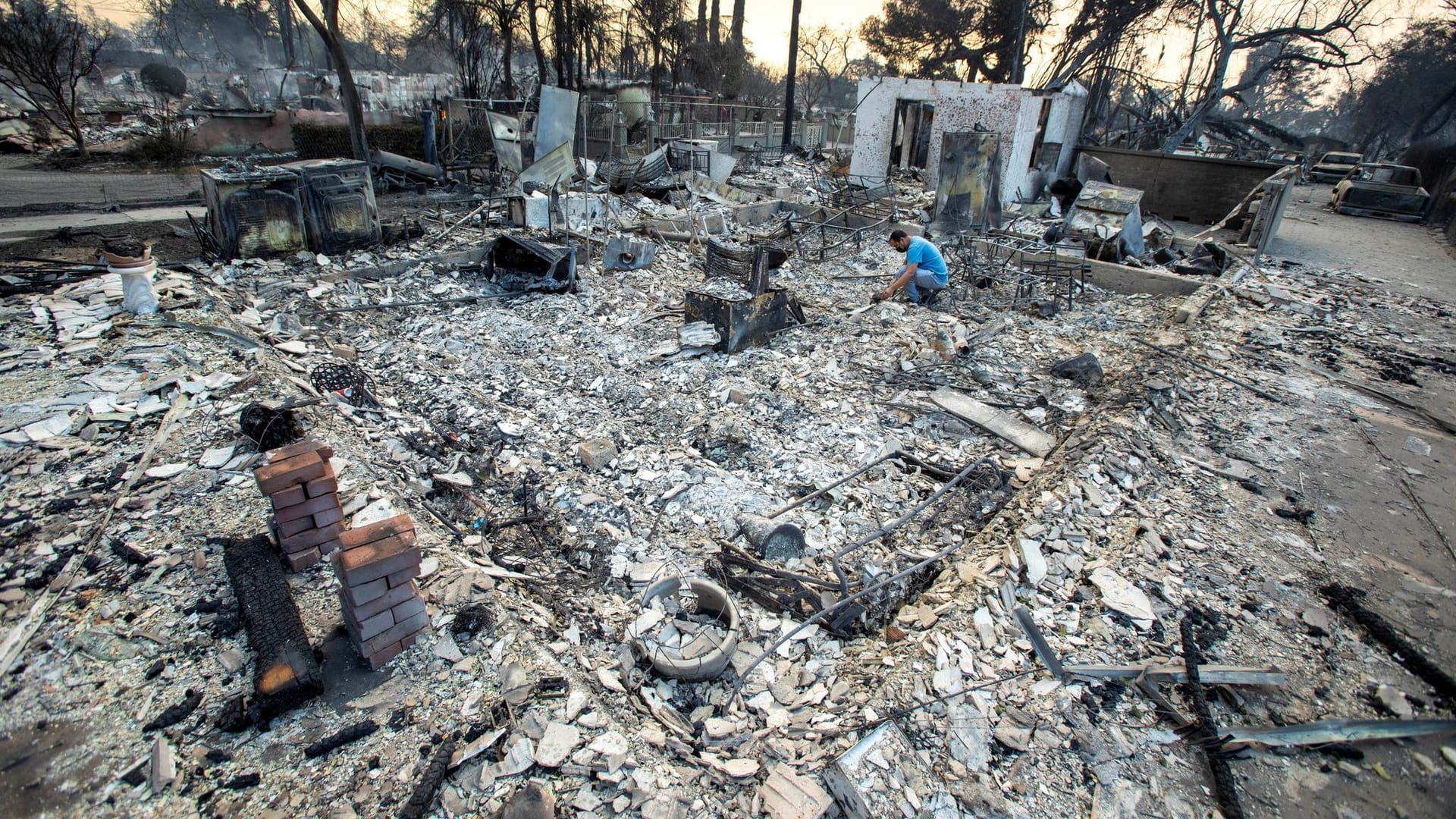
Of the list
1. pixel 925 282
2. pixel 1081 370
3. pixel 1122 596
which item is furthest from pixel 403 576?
pixel 925 282

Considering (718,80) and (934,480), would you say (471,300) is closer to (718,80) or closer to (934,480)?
(934,480)

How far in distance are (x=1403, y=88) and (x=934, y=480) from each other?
1731 inches

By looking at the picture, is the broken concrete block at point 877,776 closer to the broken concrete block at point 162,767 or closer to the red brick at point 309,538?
the broken concrete block at point 162,767

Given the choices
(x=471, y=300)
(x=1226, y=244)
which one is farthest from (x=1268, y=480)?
(x=1226, y=244)

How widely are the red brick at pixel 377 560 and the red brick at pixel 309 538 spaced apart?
2.45 ft

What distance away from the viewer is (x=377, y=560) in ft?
8.36

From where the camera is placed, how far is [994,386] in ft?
20.3

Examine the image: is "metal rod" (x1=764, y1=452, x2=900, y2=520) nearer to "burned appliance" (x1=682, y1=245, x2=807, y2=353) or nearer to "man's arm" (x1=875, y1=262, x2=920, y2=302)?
"burned appliance" (x1=682, y1=245, x2=807, y2=353)

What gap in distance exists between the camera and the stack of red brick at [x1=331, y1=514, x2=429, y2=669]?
2.54m

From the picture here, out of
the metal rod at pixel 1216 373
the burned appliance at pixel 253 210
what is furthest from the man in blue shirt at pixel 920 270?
the burned appliance at pixel 253 210

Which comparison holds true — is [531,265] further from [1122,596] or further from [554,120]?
[1122,596]

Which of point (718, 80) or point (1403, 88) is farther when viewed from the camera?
point (1403, 88)

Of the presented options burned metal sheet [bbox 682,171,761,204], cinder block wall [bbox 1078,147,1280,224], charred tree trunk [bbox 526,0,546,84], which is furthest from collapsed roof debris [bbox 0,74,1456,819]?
charred tree trunk [bbox 526,0,546,84]

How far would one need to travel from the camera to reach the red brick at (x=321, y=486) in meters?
3.04
